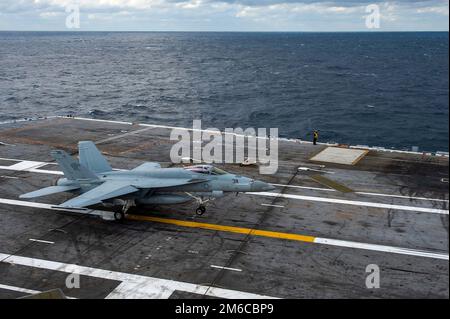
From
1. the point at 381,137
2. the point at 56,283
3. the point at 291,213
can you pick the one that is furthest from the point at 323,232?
the point at 381,137

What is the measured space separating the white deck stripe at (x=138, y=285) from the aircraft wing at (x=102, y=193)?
3.96 m

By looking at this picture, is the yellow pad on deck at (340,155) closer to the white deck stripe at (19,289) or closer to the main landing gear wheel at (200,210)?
the main landing gear wheel at (200,210)

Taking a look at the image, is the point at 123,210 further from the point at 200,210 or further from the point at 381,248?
the point at 381,248

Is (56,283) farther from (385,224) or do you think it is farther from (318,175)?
(318,175)

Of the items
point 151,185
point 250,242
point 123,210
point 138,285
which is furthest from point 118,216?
point 250,242

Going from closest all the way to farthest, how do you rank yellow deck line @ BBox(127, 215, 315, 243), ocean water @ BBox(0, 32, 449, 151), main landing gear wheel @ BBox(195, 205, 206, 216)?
yellow deck line @ BBox(127, 215, 315, 243), main landing gear wheel @ BBox(195, 205, 206, 216), ocean water @ BBox(0, 32, 449, 151)

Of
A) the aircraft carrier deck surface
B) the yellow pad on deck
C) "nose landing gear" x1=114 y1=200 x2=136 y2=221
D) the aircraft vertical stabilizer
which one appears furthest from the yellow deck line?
the yellow pad on deck

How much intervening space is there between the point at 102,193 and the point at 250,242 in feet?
32.2

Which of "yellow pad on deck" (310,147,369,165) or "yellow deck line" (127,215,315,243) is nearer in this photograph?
"yellow deck line" (127,215,315,243)

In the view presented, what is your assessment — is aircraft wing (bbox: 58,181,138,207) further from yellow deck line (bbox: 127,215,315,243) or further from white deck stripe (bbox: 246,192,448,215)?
white deck stripe (bbox: 246,192,448,215)

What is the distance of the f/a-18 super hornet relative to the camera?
28859mm

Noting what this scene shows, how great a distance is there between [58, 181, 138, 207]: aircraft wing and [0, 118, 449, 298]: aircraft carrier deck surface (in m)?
2.22

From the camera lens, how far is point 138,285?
21.6 metres
